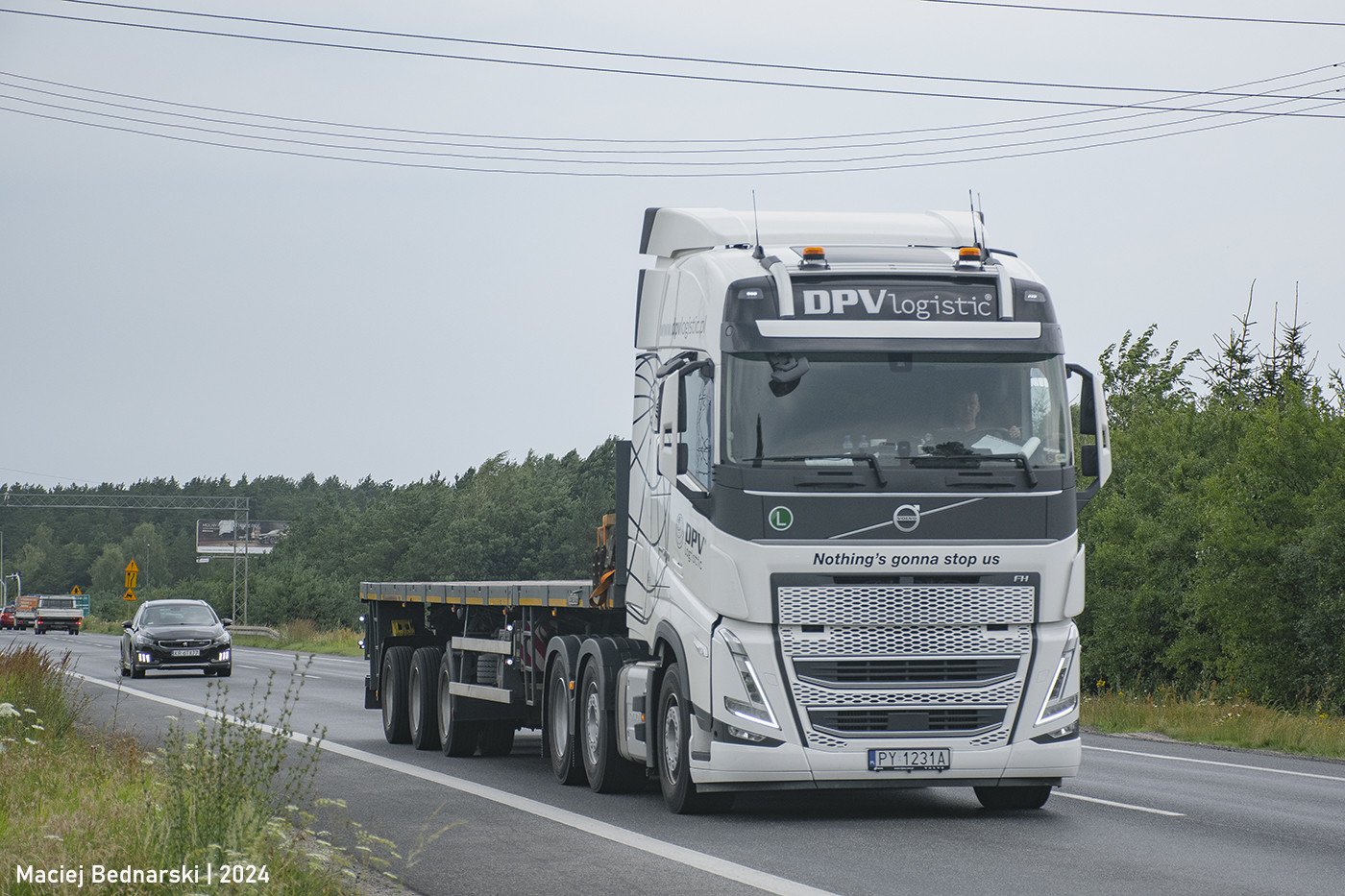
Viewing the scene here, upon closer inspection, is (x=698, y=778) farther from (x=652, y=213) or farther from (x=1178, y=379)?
(x=1178, y=379)

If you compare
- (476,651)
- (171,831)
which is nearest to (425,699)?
(476,651)

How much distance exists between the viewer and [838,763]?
10.8 meters

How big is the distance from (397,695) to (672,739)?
24.5ft

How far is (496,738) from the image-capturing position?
17219 mm

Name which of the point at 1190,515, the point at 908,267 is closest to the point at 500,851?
the point at 908,267

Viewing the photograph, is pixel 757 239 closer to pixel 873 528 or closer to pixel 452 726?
pixel 873 528

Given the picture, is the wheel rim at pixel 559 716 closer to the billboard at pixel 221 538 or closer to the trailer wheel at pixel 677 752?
the trailer wheel at pixel 677 752

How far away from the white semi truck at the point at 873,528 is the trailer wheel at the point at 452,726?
18.0ft

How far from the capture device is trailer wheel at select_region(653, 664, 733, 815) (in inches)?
447

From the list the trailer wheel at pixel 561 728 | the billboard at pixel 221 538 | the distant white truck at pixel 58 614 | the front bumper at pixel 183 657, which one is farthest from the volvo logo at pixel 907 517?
the billboard at pixel 221 538

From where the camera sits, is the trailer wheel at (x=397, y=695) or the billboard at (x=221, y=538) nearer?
the trailer wheel at (x=397, y=695)

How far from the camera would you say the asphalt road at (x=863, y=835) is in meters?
8.75

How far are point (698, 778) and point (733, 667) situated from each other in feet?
2.63

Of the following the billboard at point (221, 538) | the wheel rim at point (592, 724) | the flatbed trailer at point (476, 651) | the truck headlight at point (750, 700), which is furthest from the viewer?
the billboard at point (221, 538)
